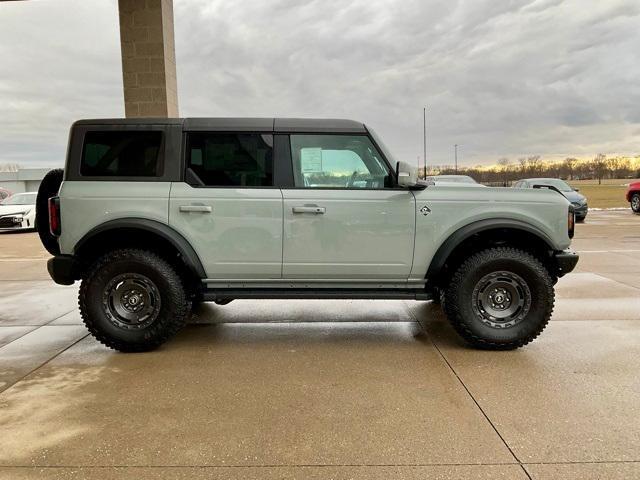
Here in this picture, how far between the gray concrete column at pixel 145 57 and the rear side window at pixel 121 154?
804 cm

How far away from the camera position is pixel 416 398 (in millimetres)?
3266

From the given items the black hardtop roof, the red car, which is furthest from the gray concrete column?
the red car

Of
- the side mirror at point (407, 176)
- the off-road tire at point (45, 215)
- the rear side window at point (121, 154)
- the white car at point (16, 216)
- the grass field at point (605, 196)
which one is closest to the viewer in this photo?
the side mirror at point (407, 176)

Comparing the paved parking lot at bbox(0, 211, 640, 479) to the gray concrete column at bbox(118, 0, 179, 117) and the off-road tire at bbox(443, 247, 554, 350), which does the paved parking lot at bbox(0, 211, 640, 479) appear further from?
the gray concrete column at bbox(118, 0, 179, 117)

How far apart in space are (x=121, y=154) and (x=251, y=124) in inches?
47.1

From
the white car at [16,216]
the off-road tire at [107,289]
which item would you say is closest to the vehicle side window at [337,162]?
the off-road tire at [107,289]

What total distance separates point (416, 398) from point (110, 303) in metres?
2.74

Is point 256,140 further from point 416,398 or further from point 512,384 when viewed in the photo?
point 512,384

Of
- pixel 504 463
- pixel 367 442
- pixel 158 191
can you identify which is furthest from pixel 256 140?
pixel 504 463

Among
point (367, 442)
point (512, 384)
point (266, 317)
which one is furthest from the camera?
point (266, 317)

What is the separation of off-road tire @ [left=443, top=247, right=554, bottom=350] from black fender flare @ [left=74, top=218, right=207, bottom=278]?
2312 mm

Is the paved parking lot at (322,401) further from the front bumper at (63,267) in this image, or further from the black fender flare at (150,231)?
the black fender flare at (150,231)

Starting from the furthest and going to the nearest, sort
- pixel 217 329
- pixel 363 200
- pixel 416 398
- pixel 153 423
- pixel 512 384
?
pixel 217 329 → pixel 363 200 → pixel 512 384 → pixel 416 398 → pixel 153 423

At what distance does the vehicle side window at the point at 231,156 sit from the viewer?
13.9 feet
